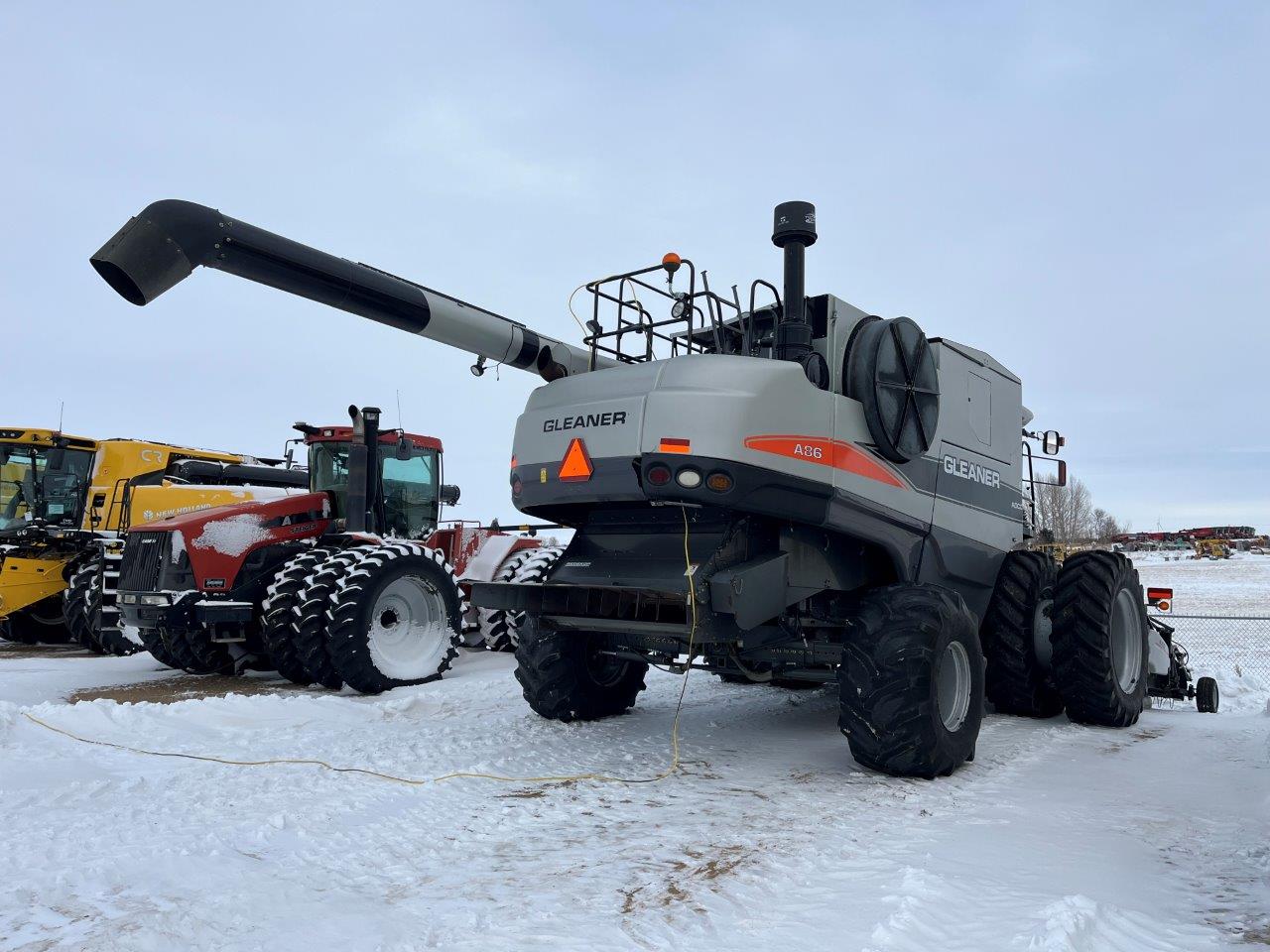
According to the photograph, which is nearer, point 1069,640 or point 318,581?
point 1069,640

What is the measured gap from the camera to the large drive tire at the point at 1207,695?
8.47 m

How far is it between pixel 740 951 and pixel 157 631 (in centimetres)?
930

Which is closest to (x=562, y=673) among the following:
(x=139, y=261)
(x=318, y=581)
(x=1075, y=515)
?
(x=318, y=581)

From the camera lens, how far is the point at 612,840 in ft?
14.0

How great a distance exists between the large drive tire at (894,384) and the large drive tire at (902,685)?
1.04 m

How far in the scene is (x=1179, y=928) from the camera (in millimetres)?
3256

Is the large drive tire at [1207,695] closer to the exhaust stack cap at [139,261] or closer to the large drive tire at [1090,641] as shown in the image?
the large drive tire at [1090,641]

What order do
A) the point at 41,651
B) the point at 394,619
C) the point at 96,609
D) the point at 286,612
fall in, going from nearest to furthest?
1. the point at 286,612
2. the point at 394,619
3. the point at 96,609
4. the point at 41,651

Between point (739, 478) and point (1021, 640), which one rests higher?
point (739, 478)

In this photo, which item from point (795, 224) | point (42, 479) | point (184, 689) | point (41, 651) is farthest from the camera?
point (42, 479)

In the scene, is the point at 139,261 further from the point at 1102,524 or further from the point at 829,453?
the point at 1102,524

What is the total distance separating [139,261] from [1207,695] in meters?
9.13

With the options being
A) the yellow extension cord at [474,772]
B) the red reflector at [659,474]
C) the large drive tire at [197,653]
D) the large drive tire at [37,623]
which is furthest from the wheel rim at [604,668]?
the large drive tire at [37,623]

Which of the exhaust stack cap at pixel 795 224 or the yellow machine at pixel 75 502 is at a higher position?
the exhaust stack cap at pixel 795 224
